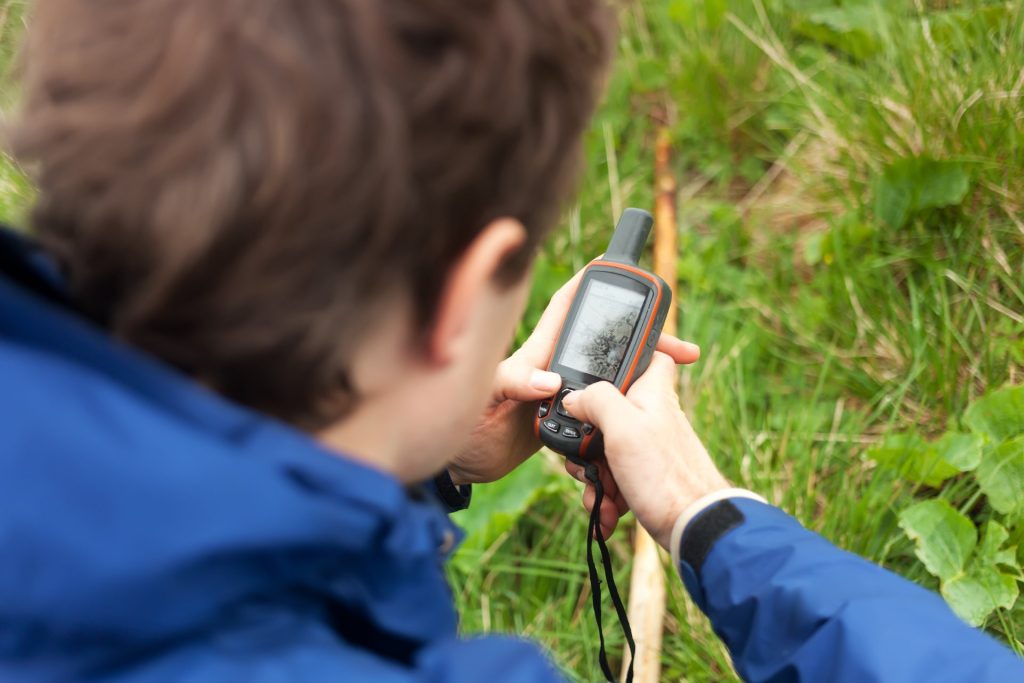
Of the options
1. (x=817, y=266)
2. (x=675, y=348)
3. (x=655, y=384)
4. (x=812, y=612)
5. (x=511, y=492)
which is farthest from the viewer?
(x=817, y=266)

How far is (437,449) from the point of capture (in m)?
1.16

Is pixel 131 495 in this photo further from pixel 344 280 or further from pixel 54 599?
pixel 344 280

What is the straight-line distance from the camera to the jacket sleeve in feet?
4.25

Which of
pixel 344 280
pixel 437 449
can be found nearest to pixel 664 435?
pixel 437 449

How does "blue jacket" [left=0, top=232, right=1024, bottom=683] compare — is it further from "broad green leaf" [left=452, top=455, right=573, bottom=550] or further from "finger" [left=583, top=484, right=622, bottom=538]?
"broad green leaf" [left=452, top=455, right=573, bottom=550]

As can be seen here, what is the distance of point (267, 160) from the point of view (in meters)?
0.85

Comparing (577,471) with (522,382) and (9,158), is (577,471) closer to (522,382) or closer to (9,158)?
(522,382)

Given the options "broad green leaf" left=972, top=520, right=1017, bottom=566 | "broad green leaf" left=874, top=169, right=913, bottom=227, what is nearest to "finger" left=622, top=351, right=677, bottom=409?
"broad green leaf" left=972, top=520, right=1017, bottom=566

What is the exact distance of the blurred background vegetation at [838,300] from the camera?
2205mm

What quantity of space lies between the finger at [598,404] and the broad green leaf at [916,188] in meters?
1.41

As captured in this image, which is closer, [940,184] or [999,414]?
[999,414]

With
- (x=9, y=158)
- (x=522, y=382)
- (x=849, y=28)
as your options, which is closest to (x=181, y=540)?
(x=522, y=382)

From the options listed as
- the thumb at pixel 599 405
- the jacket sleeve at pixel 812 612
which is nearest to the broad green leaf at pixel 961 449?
the jacket sleeve at pixel 812 612

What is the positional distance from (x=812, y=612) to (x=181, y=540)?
942mm
